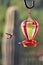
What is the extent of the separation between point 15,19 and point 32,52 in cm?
224

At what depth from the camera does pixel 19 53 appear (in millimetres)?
6668

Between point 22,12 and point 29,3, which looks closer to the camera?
point 29,3

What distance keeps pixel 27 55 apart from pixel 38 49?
0.91 meters

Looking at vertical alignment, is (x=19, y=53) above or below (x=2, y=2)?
below

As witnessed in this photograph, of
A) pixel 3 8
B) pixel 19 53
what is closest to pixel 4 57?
pixel 19 53

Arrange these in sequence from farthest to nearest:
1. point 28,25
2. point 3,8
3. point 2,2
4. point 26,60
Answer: point 2,2 < point 3,8 < point 26,60 < point 28,25

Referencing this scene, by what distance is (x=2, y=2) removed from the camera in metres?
10.2

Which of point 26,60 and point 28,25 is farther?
point 26,60

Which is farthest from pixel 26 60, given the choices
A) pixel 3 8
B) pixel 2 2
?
pixel 2 2

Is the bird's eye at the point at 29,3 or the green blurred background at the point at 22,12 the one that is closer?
the bird's eye at the point at 29,3

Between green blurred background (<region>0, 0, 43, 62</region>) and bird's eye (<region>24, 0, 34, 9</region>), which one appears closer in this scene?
bird's eye (<region>24, 0, 34, 9</region>)

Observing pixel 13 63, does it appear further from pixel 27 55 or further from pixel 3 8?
pixel 3 8

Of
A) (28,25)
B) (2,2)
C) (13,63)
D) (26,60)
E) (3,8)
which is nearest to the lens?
(28,25)

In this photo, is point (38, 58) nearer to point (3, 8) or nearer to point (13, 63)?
point (13, 63)
